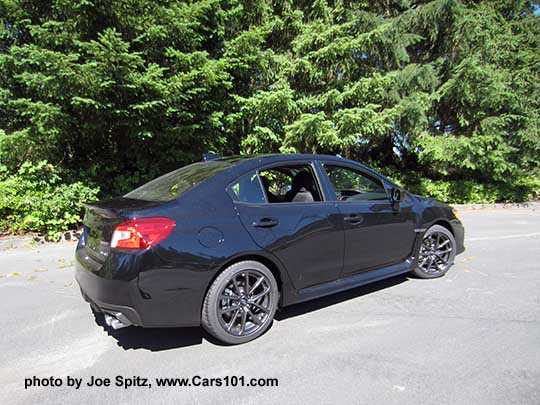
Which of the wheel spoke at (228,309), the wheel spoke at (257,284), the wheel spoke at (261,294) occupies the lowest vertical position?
the wheel spoke at (228,309)

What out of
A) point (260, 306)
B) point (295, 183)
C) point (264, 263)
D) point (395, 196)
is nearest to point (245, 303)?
point (260, 306)

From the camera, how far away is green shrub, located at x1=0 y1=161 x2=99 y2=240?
5688 mm

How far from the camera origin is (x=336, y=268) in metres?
3.15

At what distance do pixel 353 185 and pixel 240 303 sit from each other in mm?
2193

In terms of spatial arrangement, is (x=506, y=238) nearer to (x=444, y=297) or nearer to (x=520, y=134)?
Result: (x=444, y=297)

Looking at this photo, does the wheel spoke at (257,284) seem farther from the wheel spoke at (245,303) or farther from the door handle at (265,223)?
the door handle at (265,223)

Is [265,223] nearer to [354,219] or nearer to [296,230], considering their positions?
[296,230]

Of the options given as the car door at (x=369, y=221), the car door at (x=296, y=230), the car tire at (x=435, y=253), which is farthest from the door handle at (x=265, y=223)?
the car tire at (x=435, y=253)

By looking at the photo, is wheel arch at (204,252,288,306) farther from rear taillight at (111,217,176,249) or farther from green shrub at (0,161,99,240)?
green shrub at (0,161,99,240)

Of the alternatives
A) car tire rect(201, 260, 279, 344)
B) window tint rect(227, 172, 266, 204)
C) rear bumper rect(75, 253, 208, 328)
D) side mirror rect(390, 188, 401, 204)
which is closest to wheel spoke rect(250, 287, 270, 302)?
car tire rect(201, 260, 279, 344)

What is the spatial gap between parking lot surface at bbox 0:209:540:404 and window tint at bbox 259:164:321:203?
3.85ft

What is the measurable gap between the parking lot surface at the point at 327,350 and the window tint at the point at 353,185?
1.13 meters

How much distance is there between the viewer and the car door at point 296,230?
8.87 ft

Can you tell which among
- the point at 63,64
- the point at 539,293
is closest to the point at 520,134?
the point at 539,293
